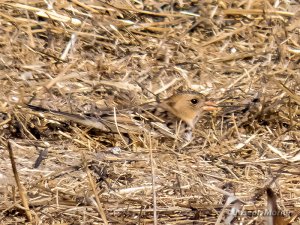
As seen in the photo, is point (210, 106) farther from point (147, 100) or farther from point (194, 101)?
point (147, 100)

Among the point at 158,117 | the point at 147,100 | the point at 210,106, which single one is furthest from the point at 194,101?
the point at 158,117

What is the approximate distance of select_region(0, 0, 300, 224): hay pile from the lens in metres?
5.70

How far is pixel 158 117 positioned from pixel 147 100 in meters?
0.45

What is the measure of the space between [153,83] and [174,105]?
54 centimetres

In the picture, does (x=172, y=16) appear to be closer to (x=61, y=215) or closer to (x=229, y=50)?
(x=229, y=50)

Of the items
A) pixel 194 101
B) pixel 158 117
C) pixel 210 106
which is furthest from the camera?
pixel 194 101

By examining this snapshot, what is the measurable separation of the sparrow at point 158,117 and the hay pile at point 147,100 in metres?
0.11

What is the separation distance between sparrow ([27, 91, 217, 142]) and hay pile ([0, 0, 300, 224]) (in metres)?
0.11

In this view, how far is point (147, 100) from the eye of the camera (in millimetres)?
7766

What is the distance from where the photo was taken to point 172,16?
349 inches

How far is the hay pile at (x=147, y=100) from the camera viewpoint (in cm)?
570

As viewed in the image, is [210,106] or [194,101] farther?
[194,101]

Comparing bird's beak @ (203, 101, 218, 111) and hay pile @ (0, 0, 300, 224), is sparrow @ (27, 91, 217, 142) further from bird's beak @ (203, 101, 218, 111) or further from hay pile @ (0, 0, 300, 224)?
hay pile @ (0, 0, 300, 224)

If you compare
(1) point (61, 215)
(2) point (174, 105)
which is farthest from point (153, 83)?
(1) point (61, 215)
